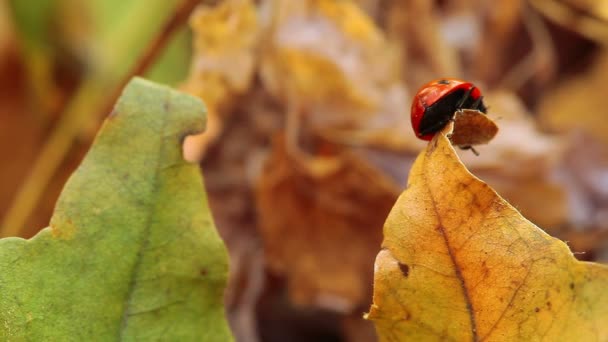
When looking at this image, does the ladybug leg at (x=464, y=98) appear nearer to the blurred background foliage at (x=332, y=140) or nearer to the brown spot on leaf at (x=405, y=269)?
the brown spot on leaf at (x=405, y=269)

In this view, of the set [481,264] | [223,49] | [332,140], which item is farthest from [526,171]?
[481,264]

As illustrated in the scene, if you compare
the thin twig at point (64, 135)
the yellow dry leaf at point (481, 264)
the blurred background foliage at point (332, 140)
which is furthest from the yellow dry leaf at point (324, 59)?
the yellow dry leaf at point (481, 264)

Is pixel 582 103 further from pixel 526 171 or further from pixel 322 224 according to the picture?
pixel 322 224

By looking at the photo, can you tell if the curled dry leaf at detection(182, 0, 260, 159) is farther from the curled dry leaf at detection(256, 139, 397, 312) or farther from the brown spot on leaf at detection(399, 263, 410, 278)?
the brown spot on leaf at detection(399, 263, 410, 278)

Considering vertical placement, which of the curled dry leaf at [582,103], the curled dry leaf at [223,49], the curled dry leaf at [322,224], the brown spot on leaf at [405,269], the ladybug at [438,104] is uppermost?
the curled dry leaf at [223,49]

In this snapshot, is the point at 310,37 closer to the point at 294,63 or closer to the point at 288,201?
the point at 294,63

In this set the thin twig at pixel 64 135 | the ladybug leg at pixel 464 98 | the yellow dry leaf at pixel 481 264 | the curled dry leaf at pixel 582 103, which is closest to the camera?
the yellow dry leaf at pixel 481 264
